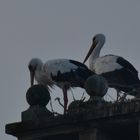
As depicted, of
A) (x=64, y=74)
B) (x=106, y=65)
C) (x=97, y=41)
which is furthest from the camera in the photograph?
(x=97, y=41)

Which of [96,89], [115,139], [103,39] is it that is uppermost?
[103,39]

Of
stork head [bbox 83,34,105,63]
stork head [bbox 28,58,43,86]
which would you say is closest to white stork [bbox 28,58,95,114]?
stork head [bbox 28,58,43,86]

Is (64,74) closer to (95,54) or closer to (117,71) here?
(117,71)

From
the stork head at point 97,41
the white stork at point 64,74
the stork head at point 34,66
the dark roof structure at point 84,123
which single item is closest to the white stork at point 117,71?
the white stork at point 64,74

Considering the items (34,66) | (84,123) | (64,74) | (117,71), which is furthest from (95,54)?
(84,123)

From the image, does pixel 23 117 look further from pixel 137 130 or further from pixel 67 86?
pixel 67 86

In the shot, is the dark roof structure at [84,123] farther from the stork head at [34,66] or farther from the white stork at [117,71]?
the stork head at [34,66]

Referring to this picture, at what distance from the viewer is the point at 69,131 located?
16.0m

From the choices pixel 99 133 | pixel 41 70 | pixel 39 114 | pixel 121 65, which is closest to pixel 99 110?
pixel 99 133

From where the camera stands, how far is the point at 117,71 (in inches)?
879

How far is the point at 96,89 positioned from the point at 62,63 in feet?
21.8

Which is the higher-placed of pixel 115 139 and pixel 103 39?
pixel 103 39

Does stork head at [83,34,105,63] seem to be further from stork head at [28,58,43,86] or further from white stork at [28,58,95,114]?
white stork at [28,58,95,114]

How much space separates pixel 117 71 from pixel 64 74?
1.56 metres
